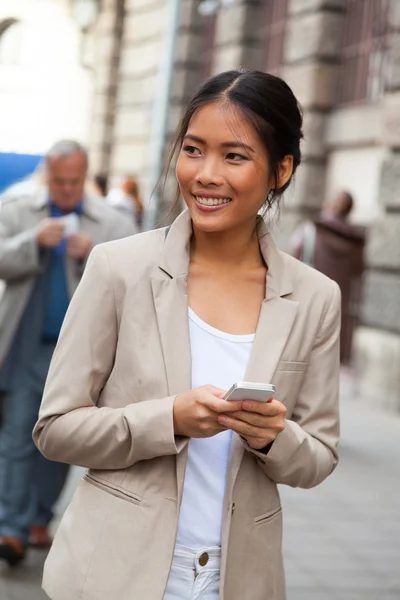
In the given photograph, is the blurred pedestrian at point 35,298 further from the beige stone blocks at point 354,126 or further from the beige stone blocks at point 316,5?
the beige stone blocks at point 316,5

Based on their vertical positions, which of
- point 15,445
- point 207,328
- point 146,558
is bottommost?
point 15,445

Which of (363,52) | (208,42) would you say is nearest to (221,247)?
(363,52)

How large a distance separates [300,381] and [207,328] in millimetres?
229

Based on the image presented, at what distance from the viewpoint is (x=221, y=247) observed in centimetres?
267

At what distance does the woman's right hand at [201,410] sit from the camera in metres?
2.31

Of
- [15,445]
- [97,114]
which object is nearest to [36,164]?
[15,445]

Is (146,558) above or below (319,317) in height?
below

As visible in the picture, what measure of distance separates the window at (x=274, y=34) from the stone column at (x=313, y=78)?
126 cm

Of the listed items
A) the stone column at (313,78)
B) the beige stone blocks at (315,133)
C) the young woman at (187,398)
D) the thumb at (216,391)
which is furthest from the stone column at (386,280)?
the thumb at (216,391)

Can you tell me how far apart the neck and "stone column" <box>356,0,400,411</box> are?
8.65m

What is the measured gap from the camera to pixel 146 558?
8.06ft

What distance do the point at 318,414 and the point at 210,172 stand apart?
55cm

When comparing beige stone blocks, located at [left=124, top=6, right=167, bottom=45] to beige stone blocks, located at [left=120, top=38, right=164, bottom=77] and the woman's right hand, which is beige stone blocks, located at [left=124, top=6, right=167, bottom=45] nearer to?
beige stone blocks, located at [left=120, top=38, right=164, bottom=77]

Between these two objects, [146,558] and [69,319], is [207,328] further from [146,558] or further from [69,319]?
[146,558]
